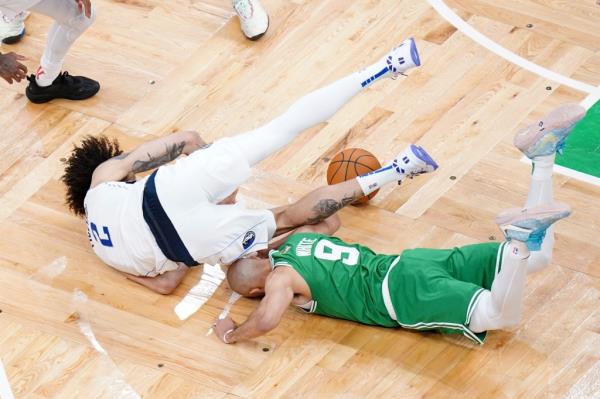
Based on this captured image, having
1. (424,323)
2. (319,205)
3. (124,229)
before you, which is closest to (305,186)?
(319,205)

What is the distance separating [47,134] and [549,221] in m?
3.34

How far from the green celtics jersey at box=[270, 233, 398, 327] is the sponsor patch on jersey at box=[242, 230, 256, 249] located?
0.66 feet

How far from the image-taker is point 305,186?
6.93m

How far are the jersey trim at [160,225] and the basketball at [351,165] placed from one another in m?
0.97

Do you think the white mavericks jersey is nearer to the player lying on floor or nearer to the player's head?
the player's head

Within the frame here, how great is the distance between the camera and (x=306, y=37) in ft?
26.4

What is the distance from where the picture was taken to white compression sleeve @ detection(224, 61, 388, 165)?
620 centimetres

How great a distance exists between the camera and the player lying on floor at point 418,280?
566 cm

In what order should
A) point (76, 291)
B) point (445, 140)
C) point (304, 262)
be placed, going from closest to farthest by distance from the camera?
point (304, 262) → point (76, 291) → point (445, 140)

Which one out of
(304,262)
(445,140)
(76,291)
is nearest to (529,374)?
(304,262)

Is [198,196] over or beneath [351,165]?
over

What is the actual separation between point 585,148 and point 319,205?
5.55 ft

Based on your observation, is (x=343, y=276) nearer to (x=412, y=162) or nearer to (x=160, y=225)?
(x=412, y=162)

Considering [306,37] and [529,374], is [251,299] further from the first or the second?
[306,37]
